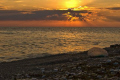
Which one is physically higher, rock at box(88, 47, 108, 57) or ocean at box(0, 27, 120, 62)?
rock at box(88, 47, 108, 57)

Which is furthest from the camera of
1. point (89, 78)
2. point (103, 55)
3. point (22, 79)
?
point (103, 55)

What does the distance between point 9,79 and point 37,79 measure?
6.72ft

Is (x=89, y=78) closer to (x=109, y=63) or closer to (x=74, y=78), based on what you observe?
(x=74, y=78)

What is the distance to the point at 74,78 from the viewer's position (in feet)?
30.2

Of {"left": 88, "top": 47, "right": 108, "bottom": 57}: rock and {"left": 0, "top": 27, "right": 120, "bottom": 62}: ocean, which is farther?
{"left": 0, "top": 27, "right": 120, "bottom": 62}: ocean

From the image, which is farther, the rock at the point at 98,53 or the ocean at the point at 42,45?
the ocean at the point at 42,45

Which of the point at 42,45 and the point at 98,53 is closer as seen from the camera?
the point at 98,53

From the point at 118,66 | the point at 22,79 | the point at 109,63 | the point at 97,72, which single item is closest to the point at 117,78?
the point at 97,72

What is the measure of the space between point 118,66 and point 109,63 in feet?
3.11

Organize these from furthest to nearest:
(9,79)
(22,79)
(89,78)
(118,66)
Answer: (118,66), (9,79), (22,79), (89,78)

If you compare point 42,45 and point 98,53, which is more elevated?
point 98,53

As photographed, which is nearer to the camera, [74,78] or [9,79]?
[74,78]

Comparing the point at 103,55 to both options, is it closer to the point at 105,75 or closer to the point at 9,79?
the point at 105,75

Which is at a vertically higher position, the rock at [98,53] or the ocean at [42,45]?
the rock at [98,53]
